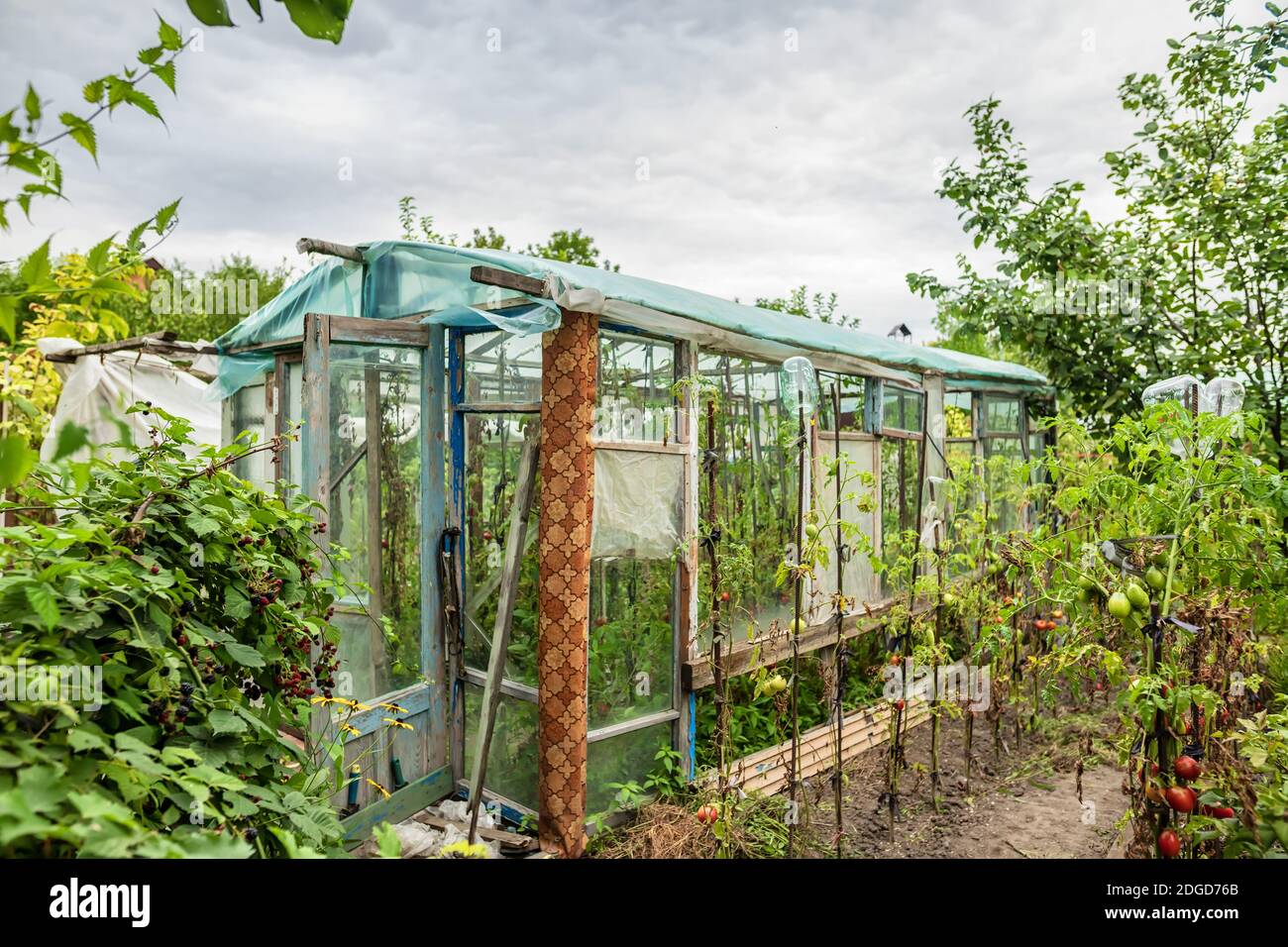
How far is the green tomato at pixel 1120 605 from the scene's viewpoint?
6.49 ft

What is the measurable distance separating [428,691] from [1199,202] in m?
5.99

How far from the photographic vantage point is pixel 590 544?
3645mm

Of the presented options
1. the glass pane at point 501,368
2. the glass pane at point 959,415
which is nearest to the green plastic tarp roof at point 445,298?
the glass pane at point 501,368

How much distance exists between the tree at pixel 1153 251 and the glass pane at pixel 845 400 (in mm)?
1461

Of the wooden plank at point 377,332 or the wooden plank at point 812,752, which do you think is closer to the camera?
the wooden plank at point 377,332

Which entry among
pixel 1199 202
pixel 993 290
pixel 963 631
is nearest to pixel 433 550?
pixel 963 631

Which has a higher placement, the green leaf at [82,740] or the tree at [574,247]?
the tree at [574,247]

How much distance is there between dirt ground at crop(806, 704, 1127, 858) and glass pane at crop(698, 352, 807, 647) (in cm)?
114

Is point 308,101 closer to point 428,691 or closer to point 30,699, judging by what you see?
point 428,691

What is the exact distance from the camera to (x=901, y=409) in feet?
20.3

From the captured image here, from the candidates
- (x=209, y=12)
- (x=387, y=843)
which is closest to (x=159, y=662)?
(x=387, y=843)

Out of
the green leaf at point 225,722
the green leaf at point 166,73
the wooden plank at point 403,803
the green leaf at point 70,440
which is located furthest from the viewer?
the wooden plank at point 403,803

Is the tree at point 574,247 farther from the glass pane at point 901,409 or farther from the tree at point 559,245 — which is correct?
the glass pane at point 901,409

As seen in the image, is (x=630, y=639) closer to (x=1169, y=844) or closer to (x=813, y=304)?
(x=1169, y=844)
